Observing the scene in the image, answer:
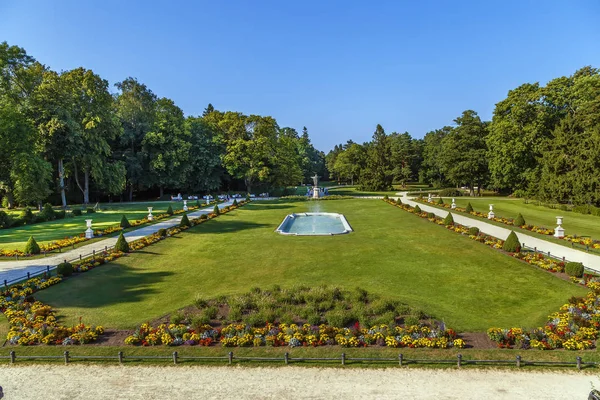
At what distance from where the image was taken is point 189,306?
14.7m

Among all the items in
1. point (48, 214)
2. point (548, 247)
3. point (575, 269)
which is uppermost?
point (48, 214)

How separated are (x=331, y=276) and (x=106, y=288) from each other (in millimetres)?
11005

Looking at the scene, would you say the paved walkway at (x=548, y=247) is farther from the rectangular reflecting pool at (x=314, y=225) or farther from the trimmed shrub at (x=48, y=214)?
the trimmed shrub at (x=48, y=214)

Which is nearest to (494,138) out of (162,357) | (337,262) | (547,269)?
(547,269)

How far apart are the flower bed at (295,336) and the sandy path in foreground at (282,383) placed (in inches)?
51.6

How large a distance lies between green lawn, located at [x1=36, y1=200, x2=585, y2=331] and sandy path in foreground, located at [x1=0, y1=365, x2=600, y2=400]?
296 centimetres

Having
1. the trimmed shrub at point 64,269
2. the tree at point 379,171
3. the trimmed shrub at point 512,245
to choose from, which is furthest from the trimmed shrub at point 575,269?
the tree at point 379,171

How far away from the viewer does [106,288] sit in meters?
17.3

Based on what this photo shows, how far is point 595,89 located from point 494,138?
45.6 ft

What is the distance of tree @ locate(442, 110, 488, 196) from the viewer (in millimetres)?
65750

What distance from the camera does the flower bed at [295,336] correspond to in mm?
11398

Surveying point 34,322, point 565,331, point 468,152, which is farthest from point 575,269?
point 468,152

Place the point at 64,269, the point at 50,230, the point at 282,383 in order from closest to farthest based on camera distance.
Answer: the point at 282,383, the point at 64,269, the point at 50,230

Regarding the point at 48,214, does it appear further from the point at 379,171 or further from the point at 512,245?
the point at 379,171
